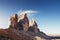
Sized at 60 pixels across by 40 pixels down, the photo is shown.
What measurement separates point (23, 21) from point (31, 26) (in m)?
8.46

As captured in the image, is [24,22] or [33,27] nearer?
[24,22]

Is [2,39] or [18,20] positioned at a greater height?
[18,20]

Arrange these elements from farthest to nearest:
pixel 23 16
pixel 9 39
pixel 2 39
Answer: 1. pixel 23 16
2. pixel 9 39
3. pixel 2 39

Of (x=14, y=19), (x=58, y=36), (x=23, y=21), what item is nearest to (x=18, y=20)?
(x=23, y=21)

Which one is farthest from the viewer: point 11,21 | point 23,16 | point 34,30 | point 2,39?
point 34,30

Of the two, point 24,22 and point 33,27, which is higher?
point 24,22

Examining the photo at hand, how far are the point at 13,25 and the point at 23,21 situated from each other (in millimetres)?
8296

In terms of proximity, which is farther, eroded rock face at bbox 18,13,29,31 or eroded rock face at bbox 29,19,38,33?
eroded rock face at bbox 29,19,38,33

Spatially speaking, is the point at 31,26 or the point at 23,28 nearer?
the point at 23,28

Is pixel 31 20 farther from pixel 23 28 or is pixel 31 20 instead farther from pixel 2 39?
pixel 2 39

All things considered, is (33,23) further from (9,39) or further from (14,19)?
(9,39)

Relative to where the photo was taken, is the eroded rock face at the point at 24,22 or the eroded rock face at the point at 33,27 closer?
the eroded rock face at the point at 24,22

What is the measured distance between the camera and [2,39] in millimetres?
33969

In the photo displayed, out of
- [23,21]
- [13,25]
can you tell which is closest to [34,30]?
[23,21]
